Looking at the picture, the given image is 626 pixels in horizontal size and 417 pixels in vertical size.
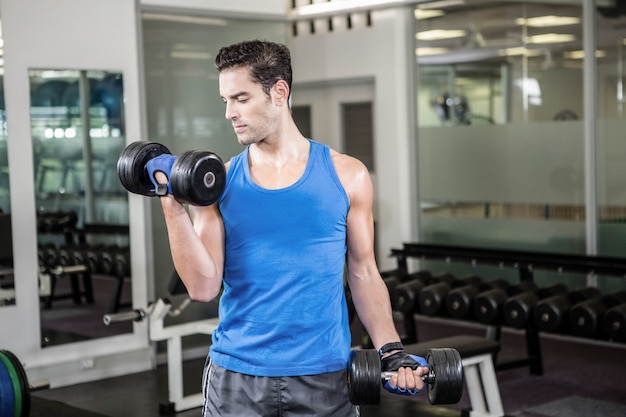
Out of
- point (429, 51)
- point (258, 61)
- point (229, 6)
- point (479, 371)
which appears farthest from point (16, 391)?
point (429, 51)

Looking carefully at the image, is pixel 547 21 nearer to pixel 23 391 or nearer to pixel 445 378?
pixel 23 391

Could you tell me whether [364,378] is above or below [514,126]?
below

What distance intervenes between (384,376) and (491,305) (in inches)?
106

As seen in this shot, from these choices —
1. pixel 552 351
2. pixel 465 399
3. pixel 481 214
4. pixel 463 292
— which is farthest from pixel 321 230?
pixel 481 214

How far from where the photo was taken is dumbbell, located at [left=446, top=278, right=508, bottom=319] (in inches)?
176

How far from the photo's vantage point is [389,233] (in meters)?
5.98

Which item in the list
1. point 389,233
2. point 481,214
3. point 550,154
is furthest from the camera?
point 389,233

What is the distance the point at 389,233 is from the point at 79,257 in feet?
7.31

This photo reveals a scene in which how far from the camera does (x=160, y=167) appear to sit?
Result: 1641mm

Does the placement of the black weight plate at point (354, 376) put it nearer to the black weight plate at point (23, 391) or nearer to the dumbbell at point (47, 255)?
the black weight plate at point (23, 391)

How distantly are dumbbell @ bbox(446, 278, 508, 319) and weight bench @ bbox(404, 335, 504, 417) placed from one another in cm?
81

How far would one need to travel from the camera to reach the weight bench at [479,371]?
11.5 feet

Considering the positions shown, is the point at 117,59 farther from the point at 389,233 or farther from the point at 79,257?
the point at 389,233

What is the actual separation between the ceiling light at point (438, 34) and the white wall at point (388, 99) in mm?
75
